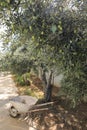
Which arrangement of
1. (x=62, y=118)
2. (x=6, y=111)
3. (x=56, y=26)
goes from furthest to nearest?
1. (x=6, y=111)
2. (x=62, y=118)
3. (x=56, y=26)

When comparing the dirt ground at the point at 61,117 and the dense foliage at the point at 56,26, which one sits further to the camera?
the dirt ground at the point at 61,117

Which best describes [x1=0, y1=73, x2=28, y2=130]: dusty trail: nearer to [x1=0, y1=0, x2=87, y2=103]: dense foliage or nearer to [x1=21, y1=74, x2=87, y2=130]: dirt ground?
[x1=21, y1=74, x2=87, y2=130]: dirt ground

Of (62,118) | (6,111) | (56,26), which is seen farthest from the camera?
(6,111)

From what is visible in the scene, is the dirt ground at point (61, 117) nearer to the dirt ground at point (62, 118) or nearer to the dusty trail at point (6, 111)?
the dirt ground at point (62, 118)

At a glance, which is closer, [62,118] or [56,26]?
[56,26]

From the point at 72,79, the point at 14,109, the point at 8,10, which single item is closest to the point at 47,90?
the point at 14,109

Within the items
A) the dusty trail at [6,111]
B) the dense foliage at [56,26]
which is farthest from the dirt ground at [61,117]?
the dense foliage at [56,26]

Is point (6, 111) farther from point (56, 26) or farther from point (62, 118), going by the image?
point (56, 26)

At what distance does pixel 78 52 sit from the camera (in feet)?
12.3

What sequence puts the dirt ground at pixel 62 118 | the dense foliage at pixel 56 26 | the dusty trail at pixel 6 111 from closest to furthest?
the dense foliage at pixel 56 26 → the dirt ground at pixel 62 118 → the dusty trail at pixel 6 111

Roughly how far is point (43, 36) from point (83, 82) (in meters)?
1.30

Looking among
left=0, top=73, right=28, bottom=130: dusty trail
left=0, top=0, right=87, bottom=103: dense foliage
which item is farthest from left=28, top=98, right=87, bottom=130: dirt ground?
left=0, top=0, right=87, bottom=103: dense foliage

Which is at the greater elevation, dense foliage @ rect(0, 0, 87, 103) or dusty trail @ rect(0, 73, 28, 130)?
dense foliage @ rect(0, 0, 87, 103)

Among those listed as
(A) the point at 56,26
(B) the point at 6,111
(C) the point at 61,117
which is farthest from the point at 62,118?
(A) the point at 56,26
